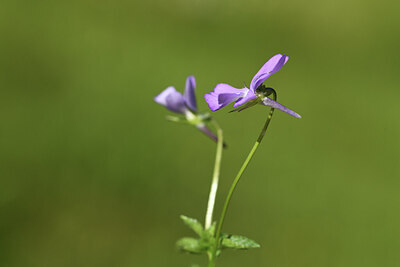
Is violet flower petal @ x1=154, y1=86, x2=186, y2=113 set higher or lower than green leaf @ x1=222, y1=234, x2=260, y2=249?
higher

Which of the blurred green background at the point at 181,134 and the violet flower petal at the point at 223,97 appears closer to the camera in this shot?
the violet flower petal at the point at 223,97

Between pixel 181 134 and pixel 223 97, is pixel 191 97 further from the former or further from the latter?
pixel 181 134

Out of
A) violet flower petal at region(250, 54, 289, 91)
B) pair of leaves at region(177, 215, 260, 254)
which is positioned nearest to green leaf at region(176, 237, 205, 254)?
pair of leaves at region(177, 215, 260, 254)

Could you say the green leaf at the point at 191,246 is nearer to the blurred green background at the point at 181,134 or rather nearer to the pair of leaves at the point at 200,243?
the pair of leaves at the point at 200,243

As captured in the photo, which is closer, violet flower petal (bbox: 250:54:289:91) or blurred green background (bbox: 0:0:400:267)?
violet flower petal (bbox: 250:54:289:91)

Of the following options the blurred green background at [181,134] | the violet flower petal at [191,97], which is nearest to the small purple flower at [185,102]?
the violet flower petal at [191,97]

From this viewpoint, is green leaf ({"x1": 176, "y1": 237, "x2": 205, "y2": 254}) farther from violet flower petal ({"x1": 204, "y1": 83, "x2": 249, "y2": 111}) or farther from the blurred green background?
the blurred green background
